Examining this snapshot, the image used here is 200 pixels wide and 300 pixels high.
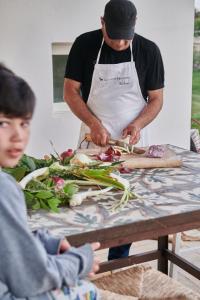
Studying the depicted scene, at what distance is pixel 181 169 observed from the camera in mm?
2166

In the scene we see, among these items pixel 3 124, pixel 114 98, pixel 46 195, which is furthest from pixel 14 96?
pixel 114 98

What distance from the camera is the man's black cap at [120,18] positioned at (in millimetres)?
2584

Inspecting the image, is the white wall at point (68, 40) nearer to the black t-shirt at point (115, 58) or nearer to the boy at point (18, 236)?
the black t-shirt at point (115, 58)

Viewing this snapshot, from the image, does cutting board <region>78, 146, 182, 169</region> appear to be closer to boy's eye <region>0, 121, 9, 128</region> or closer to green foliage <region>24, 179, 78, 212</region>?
green foliage <region>24, 179, 78, 212</region>

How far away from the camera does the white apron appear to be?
9.68ft

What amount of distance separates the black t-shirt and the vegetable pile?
0.97 meters

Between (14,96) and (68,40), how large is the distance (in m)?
2.68

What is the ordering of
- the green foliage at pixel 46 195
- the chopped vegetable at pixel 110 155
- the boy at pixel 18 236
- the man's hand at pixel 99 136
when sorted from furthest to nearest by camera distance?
the man's hand at pixel 99 136 → the chopped vegetable at pixel 110 155 → the green foliage at pixel 46 195 → the boy at pixel 18 236

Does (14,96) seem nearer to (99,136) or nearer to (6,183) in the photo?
(6,183)

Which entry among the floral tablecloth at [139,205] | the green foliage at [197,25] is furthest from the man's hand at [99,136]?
the green foliage at [197,25]

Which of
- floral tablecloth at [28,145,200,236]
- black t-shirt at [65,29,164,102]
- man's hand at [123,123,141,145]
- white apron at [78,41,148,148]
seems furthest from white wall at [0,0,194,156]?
floral tablecloth at [28,145,200,236]

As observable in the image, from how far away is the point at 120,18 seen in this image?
2582 millimetres

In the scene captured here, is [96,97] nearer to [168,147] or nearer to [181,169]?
[168,147]

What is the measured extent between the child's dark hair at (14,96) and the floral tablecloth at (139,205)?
0.50m
